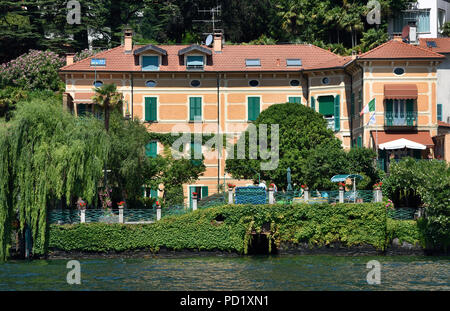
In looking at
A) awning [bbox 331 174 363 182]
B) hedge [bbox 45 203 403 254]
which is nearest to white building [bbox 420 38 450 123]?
awning [bbox 331 174 363 182]

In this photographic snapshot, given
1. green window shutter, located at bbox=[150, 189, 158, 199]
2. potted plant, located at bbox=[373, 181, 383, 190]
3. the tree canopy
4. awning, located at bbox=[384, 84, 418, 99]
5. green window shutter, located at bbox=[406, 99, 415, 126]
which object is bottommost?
green window shutter, located at bbox=[150, 189, 158, 199]

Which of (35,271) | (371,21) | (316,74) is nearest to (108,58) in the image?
(316,74)

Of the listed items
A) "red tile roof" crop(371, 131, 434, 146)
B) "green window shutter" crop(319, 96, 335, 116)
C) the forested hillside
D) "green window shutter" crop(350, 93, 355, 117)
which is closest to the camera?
"red tile roof" crop(371, 131, 434, 146)

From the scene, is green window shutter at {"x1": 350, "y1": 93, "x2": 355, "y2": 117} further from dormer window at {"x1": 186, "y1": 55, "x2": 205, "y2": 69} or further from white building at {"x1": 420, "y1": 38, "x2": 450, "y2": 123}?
dormer window at {"x1": 186, "y1": 55, "x2": 205, "y2": 69}

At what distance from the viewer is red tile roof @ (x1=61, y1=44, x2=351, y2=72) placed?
201 feet

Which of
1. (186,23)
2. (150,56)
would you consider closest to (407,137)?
(150,56)

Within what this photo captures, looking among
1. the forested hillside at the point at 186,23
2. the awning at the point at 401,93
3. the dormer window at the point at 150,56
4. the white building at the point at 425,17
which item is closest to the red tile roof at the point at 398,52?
the awning at the point at 401,93

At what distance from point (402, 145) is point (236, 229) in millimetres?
11734

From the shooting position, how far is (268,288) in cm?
3503

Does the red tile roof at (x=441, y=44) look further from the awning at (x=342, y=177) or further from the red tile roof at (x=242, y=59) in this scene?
the awning at (x=342, y=177)

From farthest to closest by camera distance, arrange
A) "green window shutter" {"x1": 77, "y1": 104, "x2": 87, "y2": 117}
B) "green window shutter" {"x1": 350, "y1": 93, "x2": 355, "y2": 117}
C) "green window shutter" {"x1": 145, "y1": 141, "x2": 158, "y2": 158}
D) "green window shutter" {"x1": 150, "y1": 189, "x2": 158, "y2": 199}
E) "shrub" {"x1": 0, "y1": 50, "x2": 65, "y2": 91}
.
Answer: "shrub" {"x1": 0, "y1": 50, "x2": 65, "y2": 91}
"green window shutter" {"x1": 77, "y1": 104, "x2": 87, "y2": 117}
"green window shutter" {"x1": 145, "y1": 141, "x2": 158, "y2": 158}
"green window shutter" {"x1": 150, "y1": 189, "x2": 158, "y2": 199}
"green window shutter" {"x1": 350, "y1": 93, "x2": 355, "y2": 117}

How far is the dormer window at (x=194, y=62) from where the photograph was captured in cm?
6150

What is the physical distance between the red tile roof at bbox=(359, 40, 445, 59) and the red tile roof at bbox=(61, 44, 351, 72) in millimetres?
3716

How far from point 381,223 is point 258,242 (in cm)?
599
